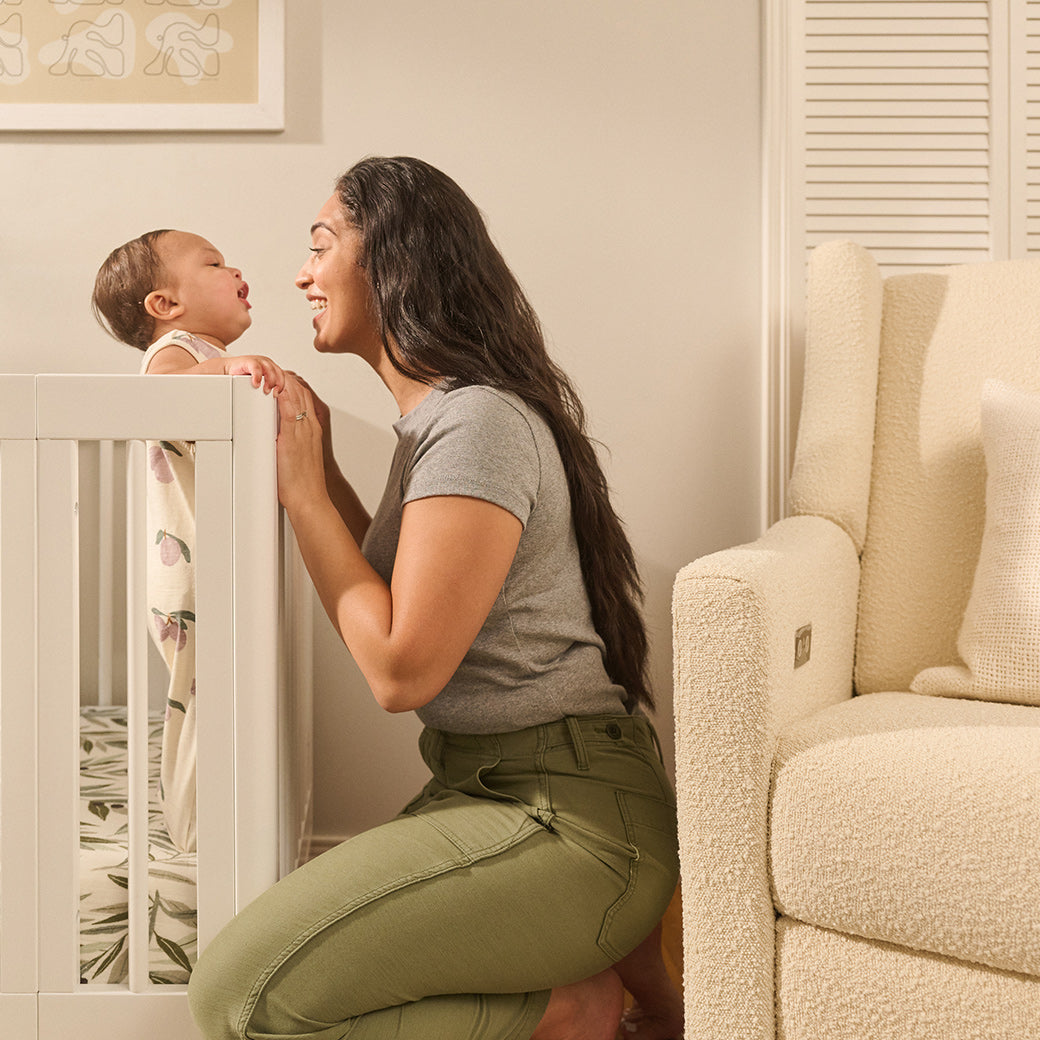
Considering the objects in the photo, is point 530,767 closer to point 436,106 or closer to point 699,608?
point 699,608

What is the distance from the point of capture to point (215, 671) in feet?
2.68

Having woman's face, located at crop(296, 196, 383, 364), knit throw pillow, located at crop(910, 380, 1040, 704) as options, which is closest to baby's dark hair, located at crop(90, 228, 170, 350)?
woman's face, located at crop(296, 196, 383, 364)

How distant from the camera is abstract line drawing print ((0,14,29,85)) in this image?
149 cm

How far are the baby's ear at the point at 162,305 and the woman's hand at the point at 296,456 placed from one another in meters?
0.39

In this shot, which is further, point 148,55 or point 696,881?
point 148,55

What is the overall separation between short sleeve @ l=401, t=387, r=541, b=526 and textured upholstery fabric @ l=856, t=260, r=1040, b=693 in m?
0.60

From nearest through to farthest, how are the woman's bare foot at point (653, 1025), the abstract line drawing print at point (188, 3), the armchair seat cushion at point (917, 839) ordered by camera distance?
the armchair seat cushion at point (917, 839)
the woman's bare foot at point (653, 1025)
the abstract line drawing print at point (188, 3)

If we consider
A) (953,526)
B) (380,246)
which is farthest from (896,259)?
(380,246)

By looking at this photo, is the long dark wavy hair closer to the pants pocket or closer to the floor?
the pants pocket

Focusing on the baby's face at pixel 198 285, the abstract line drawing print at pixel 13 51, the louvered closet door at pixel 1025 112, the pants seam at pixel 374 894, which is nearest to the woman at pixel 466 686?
the pants seam at pixel 374 894

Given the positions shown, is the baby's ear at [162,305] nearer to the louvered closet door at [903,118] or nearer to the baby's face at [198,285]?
the baby's face at [198,285]

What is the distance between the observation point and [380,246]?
100 centimetres

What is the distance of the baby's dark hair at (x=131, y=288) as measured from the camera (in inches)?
48.8

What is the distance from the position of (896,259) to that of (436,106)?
801 mm
